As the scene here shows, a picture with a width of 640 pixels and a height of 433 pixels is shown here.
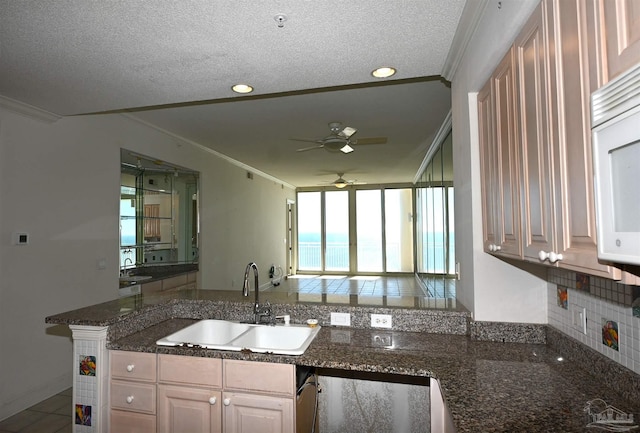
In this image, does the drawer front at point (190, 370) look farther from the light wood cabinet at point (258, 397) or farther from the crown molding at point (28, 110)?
the crown molding at point (28, 110)

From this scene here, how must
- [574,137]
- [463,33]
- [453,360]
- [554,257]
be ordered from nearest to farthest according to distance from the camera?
[574,137]
[554,257]
[453,360]
[463,33]

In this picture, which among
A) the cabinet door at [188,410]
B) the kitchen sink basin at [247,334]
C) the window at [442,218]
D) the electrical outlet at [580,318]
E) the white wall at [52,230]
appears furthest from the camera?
the window at [442,218]

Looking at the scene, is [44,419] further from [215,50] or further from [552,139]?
[552,139]

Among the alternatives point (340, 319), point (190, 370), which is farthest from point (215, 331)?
point (340, 319)

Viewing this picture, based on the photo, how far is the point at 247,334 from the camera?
216cm

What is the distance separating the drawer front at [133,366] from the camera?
1.88 metres

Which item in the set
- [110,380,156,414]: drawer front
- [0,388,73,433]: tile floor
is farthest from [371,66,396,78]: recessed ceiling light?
[0,388,73,433]: tile floor

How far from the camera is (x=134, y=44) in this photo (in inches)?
77.1

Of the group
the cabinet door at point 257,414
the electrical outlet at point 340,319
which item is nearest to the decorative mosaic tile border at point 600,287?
the electrical outlet at point 340,319

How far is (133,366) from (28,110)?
242 cm

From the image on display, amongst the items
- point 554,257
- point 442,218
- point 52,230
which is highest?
point 442,218

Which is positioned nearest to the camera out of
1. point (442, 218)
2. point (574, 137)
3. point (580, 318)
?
point (574, 137)

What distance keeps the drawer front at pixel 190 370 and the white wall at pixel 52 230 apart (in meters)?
1.89

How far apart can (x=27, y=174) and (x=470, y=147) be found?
3454mm
